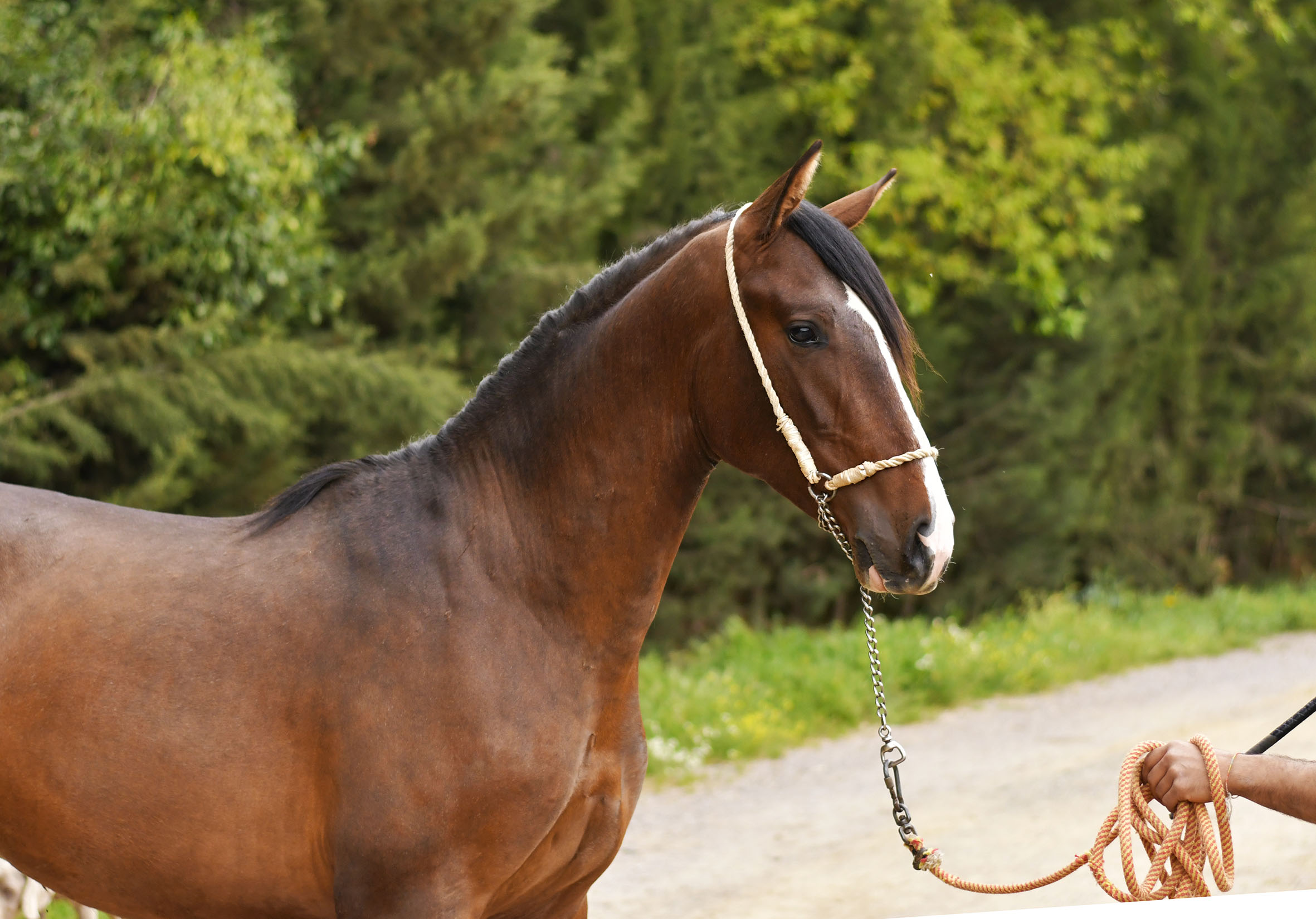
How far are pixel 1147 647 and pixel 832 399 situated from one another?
8954 mm

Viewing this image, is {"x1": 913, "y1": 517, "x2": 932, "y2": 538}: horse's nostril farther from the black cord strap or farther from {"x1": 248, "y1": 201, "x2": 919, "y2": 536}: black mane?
the black cord strap

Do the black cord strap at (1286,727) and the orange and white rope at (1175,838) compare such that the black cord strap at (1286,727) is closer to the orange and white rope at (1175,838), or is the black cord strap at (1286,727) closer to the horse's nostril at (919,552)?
the orange and white rope at (1175,838)

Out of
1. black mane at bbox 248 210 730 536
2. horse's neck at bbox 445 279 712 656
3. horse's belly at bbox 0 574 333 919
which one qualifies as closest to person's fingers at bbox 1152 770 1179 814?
horse's neck at bbox 445 279 712 656

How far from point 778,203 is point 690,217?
8.25 m

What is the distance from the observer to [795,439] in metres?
2.08

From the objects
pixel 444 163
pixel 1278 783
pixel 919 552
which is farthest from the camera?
pixel 444 163

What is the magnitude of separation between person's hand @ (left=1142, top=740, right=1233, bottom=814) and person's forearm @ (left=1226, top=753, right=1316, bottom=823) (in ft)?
0.11

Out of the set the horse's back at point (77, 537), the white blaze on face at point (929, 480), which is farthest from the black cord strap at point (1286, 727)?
the horse's back at point (77, 537)

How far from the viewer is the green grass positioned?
707cm

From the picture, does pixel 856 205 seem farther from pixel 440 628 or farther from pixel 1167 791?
pixel 1167 791

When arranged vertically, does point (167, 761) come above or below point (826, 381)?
below

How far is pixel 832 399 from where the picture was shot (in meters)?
A: 2.06

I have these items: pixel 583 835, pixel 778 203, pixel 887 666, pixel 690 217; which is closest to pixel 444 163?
pixel 690 217

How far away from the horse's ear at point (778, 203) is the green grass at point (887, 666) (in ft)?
15.8
